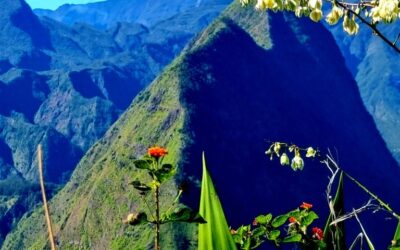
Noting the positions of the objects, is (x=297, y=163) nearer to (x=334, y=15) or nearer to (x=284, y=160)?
(x=284, y=160)

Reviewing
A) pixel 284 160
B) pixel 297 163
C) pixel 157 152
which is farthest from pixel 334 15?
pixel 284 160

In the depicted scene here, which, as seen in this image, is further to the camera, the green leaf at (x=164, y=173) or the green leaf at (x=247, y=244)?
the green leaf at (x=247, y=244)

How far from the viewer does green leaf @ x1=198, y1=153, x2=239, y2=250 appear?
8.95ft

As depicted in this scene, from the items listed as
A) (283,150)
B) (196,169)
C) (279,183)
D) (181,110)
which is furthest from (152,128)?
(283,150)

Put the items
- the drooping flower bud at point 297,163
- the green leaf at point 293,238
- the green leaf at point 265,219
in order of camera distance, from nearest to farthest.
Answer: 1. the green leaf at point 293,238
2. the green leaf at point 265,219
3. the drooping flower bud at point 297,163

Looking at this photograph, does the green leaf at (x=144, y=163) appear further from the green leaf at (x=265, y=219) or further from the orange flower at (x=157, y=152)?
the green leaf at (x=265, y=219)

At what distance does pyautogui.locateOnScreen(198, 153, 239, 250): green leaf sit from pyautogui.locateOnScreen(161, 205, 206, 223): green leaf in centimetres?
10

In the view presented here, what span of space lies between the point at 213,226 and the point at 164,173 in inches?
12.3

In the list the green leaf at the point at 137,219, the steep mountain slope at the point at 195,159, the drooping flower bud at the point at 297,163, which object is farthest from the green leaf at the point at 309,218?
the steep mountain slope at the point at 195,159

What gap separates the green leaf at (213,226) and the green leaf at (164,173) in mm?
178

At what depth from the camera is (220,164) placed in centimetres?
16500

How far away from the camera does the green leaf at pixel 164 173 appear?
286 centimetres

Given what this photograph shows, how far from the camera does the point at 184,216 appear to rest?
2.68 meters

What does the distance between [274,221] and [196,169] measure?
140 metres
